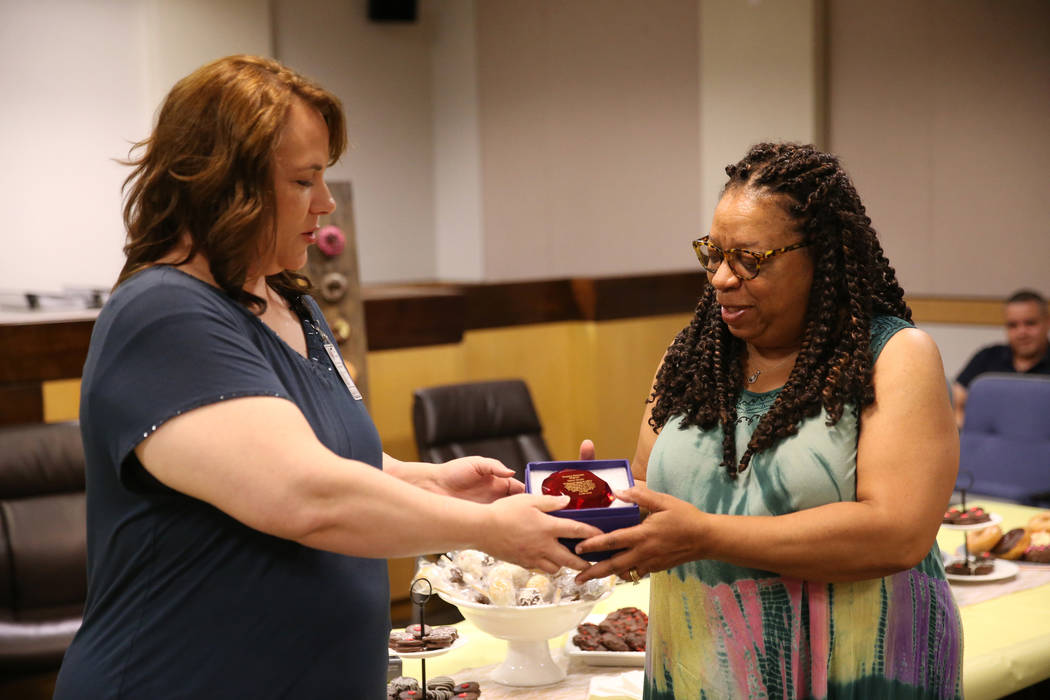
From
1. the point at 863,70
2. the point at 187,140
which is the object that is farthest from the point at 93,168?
the point at 187,140

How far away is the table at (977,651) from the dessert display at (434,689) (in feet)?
0.16

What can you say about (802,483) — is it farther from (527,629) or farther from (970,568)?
(970,568)

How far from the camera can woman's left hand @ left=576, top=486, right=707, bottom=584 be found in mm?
1376

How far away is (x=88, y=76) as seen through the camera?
21.6 feet

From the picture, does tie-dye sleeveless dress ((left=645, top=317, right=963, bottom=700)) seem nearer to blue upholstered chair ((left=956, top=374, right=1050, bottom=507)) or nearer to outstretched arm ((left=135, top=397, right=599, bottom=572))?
outstretched arm ((left=135, top=397, right=599, bottom=572))

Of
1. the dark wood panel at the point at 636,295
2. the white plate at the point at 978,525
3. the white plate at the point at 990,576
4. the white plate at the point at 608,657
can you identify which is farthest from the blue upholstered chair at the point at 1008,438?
the white plate at the point at 608,657

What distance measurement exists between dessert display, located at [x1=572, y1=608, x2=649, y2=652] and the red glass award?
0.50 meters

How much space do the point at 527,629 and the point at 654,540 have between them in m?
0.55

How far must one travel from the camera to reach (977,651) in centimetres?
203

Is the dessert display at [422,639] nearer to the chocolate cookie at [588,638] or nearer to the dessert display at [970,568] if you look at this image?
the chocolate cookie at [588,638]

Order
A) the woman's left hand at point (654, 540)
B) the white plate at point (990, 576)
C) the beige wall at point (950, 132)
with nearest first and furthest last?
1. the woman's left hand at point (654, 540)
2. the white plate at point (990, 576)
3. the beige wall at point (950, 132)

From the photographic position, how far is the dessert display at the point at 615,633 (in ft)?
6.44

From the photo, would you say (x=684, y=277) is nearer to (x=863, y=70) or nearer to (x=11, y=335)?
(x=863, y=70)

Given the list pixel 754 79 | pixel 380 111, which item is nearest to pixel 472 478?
pixel 754 79
